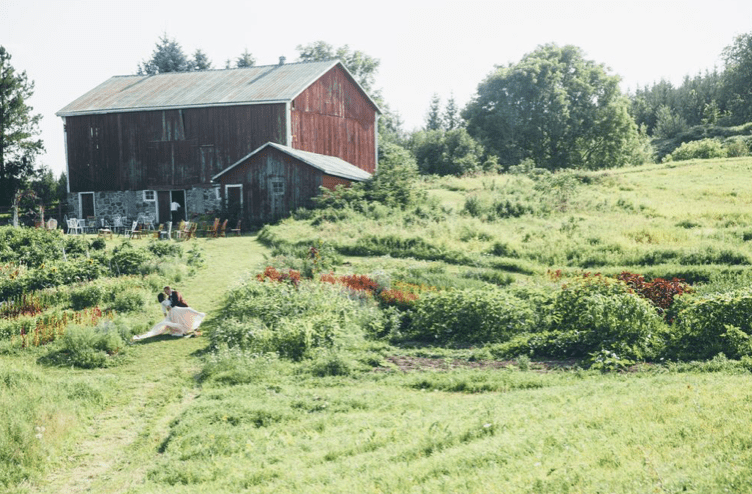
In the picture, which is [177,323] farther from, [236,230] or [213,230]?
[213,230]

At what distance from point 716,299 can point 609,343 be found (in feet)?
6.50

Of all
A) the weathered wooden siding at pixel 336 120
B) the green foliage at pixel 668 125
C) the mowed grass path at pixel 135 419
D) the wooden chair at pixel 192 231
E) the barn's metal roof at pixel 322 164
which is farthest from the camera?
the green foliage at pixel 668 125

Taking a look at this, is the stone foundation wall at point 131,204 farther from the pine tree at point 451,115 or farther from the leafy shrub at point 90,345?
the pine tree at point 451,115

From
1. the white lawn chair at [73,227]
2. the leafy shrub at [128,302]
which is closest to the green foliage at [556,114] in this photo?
the white lawn chair at [73,227]

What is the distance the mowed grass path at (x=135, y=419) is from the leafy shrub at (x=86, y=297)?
53.1 inches

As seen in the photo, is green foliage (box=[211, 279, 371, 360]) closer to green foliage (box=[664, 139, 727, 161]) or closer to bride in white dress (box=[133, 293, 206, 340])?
bride in white dress (box=[133, 293, 206, 340])

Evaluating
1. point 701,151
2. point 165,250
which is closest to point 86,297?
point 165,250

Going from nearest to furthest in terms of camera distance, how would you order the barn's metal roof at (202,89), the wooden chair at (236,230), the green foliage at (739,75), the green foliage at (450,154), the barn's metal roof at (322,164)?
the wooden chair at (236,230) → the barn's metal roof at (322,164) → the barn's metal roof at (202,89) → the green foliage at (450,154) → the green foliage at (739,75)

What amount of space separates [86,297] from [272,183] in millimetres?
16117

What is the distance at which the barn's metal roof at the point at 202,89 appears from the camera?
116 ft

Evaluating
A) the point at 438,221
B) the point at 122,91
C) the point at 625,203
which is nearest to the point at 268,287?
the point at 438,221

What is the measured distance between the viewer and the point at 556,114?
53438mm

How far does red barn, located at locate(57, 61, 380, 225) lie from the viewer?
3512 cm

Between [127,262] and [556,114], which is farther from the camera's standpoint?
[556,114]
